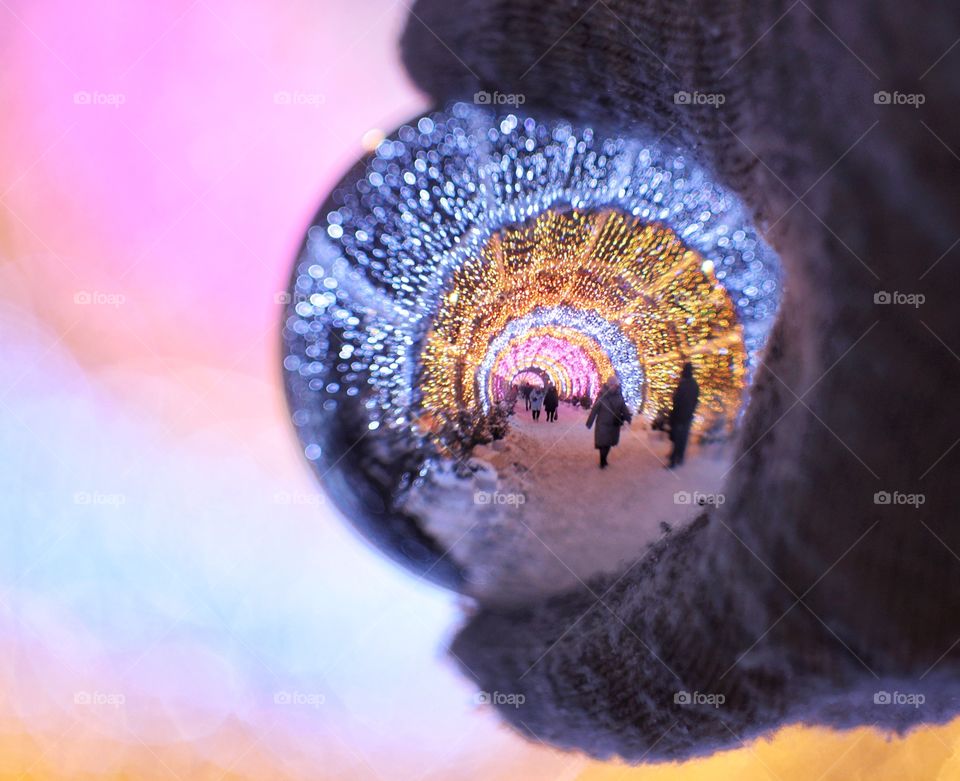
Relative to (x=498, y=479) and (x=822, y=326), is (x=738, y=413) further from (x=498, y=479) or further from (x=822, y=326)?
(x=498, y=479)

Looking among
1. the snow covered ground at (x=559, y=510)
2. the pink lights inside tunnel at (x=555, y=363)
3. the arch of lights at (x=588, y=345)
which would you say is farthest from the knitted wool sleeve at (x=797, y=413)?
the pink lights inside tunnel at (x=555, y=363)

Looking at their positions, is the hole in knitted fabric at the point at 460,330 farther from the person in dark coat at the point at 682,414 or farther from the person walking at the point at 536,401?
the person walking at the point at 536,401

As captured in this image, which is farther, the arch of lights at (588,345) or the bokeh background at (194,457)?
the arch of lights at (588,345)

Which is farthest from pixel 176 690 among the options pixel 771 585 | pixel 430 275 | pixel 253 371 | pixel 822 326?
pixel 822 326

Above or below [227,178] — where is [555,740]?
below

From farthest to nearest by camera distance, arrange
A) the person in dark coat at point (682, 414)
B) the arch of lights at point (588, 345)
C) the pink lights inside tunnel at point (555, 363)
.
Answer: the pink lights inside tunnel at point (555, 363), the arch of lights at point (588, 345), the person in dark coat at point (682, 414)

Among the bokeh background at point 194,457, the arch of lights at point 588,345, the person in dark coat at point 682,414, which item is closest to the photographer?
the bokeh background at point 194,457

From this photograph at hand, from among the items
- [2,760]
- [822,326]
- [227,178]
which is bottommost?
[2,760]

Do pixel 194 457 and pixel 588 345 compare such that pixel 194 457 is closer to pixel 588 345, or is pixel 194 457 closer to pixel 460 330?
pixel 460 330
